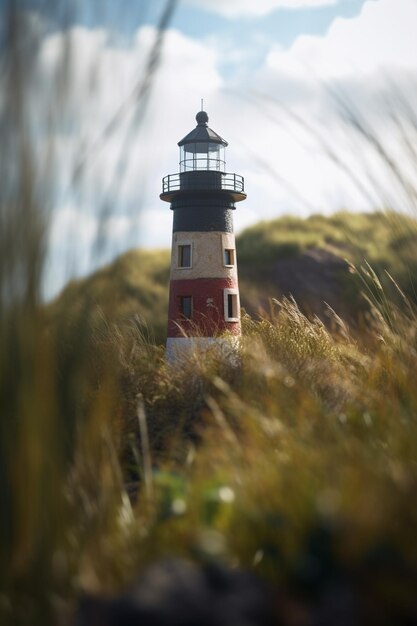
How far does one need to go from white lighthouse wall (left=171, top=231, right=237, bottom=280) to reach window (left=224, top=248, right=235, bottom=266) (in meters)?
0.06

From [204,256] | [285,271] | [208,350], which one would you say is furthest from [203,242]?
[285,271]

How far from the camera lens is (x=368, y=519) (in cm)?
208

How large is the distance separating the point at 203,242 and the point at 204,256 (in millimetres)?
283

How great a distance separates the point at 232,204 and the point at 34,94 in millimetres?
13879

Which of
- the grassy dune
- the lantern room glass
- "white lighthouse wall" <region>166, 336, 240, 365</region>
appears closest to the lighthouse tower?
the lantern room glass

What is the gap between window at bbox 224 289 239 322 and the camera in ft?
48.8

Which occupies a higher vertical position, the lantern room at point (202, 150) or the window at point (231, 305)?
the lantern room at point (202, 150)

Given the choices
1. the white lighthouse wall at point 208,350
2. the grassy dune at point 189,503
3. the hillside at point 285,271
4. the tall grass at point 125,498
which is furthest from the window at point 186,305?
the tall grass at point 125,498

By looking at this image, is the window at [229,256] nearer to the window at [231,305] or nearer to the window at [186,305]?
the window at [231,305]

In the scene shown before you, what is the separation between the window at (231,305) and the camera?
14.9m

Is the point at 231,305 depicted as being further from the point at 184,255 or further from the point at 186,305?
the point at 184,255

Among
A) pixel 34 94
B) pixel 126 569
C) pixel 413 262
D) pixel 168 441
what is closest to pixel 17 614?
pixel 126 569

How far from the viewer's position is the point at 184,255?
15.7m

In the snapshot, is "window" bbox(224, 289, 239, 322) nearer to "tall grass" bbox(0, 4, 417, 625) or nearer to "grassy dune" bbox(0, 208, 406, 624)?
"grassy dune" bbox(0, 208, 406, 624)
